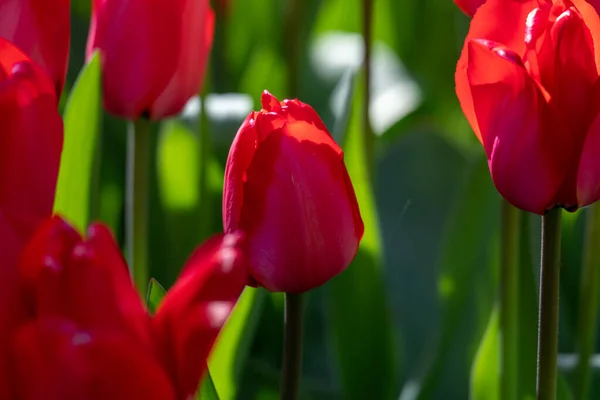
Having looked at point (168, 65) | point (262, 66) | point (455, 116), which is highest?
point (168, 65)

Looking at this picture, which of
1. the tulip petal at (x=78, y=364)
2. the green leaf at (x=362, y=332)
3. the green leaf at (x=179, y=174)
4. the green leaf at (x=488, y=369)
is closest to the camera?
the tulip petal at (x=78, y=364)

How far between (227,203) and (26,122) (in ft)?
0.38

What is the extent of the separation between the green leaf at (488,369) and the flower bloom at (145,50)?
0.26 metres

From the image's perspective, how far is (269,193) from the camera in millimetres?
456

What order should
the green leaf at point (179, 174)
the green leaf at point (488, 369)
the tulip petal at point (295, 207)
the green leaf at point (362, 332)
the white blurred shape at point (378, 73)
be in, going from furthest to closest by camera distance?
the white blurred shape at point (378, 73), the green leaf at point (179, 174), the green leaf at point (362, 332), the green leaf at point (488, 369), the tulip petal at point (295, 207)

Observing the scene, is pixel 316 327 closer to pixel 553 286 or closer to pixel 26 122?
pixel 553 286

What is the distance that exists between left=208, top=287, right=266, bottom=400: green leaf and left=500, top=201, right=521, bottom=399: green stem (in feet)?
0.51

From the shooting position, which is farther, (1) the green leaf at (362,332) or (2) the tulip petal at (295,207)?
(1) the green leaf at (362,332)

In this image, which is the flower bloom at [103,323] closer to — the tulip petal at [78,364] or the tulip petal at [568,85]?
the tulip petal at [78,364]

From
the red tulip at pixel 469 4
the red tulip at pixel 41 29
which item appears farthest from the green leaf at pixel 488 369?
the red tulip at pixel 41 29

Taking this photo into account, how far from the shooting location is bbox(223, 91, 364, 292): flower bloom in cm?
45

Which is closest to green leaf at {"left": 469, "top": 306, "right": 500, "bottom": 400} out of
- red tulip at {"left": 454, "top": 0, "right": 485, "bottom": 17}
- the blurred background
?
the blurred background

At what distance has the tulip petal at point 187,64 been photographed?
0.65m

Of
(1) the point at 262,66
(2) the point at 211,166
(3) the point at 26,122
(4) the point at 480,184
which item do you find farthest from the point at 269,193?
(1) the point at 262,66
